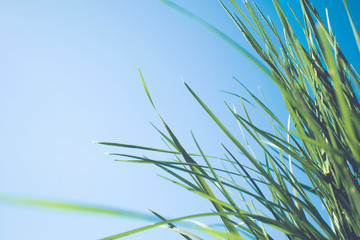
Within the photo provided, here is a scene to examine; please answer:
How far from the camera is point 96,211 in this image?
7cm

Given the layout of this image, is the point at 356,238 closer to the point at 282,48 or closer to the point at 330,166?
the point at 330,166

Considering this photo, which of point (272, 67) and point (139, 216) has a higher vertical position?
point (272, 67)

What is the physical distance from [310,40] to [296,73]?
0.04 m

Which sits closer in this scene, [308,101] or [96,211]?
[96,211]

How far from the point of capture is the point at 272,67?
23 centimetres

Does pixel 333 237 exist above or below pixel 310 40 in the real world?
below

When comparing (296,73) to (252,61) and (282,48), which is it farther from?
(252,61)

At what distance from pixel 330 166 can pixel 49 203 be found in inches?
8.6

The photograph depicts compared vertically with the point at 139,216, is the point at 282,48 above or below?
above

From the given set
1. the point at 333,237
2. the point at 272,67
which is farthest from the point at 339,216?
the point at 272,67

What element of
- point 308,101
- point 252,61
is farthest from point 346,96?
point 252,61

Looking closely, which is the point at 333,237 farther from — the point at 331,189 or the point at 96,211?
the point at 96,211

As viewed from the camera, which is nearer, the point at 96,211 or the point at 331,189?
the point at 96,211

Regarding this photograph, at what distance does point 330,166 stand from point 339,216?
40 mm
